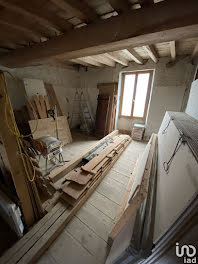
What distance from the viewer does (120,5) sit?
1.05 m

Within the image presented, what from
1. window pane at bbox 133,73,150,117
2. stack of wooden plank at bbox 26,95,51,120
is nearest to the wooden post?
stack of wooden plank at bbox 26,95,51,120

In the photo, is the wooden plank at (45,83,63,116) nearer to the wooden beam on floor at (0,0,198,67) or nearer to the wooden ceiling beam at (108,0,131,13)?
the wooden beam on floor at (0,0,198,67)

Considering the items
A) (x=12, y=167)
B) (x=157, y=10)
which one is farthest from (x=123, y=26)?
(x=12, y=167)

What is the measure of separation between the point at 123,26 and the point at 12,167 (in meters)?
1.82

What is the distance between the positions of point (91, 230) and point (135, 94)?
4088 mm

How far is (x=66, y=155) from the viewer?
3018 mm

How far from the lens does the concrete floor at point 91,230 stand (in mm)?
1137

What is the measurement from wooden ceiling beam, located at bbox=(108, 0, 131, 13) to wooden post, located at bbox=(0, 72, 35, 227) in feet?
3.98

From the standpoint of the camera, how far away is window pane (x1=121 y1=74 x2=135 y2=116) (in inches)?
161

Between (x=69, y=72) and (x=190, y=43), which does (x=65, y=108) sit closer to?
(x=69, y=72)

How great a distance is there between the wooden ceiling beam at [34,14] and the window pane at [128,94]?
310cm

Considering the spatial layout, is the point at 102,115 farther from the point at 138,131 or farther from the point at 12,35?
the point at 12,35

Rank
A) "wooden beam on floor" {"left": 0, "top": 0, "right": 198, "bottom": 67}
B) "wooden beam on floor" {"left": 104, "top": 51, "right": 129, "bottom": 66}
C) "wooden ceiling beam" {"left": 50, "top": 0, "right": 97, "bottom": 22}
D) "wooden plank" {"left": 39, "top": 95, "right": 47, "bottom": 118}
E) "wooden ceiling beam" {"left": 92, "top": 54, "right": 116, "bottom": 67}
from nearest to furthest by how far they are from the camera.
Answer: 1. "wooden beam on floor" {"left": 0, "top": 0, "right": 198, "bottom": 67}
2. "wooden ceiling beam" {"left": 50, "top": 0, "right": 97, "bottom": 22}
3. "wooden beam on floor" {"left": 104, "top": 51, "right": 129, "bottom": 66}
4. "wooden ceiling beam" {"left": 92, "top": 54, "right": 116, "bottom": 67}
5. "wooden plank" {"left": 39, "top": 95, "right": 47, "bottom": 118}

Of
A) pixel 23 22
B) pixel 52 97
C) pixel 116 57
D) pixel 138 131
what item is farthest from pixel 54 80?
pixel 138 131
